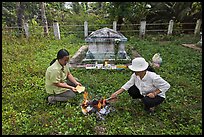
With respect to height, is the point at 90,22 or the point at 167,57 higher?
the point at 90,22

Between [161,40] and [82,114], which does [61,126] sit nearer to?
[82,114]

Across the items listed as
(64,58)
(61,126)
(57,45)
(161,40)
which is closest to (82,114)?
(61,126)

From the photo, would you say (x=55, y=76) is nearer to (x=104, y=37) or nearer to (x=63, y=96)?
(x=63, y=96)

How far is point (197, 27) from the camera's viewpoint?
36.3 feet

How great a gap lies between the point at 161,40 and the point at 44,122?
8.13m

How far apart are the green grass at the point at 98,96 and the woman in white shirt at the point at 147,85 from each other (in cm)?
25

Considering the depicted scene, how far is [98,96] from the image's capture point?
4.04 m

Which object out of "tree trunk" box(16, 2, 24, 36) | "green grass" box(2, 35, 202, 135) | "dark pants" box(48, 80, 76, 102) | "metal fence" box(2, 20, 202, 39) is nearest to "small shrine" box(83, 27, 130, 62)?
"green grass" box(2, 35, 202, 135)

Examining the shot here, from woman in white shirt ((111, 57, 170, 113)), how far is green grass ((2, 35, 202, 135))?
0.25 meters

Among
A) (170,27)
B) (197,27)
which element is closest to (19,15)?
(170,27)

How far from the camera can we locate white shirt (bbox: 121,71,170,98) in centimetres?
313

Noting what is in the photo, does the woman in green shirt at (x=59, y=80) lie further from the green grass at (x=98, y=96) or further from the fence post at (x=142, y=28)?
the fence post at (x=142, y=28)

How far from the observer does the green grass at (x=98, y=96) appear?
3.00m

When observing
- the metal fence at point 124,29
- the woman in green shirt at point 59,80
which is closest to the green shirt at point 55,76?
the woman in green shirt at point 59,80
